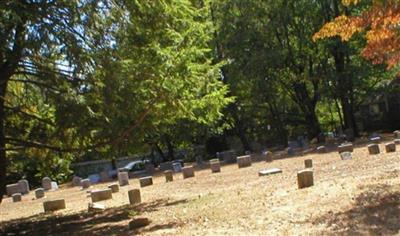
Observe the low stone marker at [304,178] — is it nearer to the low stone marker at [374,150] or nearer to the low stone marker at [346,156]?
the low stone marker at [346,156]

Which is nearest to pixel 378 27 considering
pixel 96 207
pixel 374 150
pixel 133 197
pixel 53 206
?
pixel 133 197

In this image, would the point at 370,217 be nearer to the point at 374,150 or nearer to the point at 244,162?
the point at 374,150

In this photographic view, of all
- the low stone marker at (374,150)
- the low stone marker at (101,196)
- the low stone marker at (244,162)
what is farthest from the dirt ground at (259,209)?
the low stone marker at (244,162)

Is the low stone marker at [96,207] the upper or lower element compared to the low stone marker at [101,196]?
lower

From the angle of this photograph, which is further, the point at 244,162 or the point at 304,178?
the point at 244,162

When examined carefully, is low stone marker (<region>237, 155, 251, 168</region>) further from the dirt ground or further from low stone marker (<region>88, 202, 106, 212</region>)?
low stone marker (<region>88, 202, 106, 212</region>)

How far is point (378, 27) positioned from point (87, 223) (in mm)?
7462

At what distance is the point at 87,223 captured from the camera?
12695 mm

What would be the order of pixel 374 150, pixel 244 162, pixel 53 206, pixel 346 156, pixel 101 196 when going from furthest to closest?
1. pixel 244 162
2. pixel 374 150
3. pixel 346 156
4. pixel 101 196
5. pixel 53 206

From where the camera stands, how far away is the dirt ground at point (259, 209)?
8375 millimetres

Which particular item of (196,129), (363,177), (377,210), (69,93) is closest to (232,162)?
(196,129)

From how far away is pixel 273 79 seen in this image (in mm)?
36219

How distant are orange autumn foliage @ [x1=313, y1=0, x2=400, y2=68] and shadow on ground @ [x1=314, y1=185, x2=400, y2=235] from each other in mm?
2443

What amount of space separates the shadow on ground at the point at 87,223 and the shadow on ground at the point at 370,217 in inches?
126
